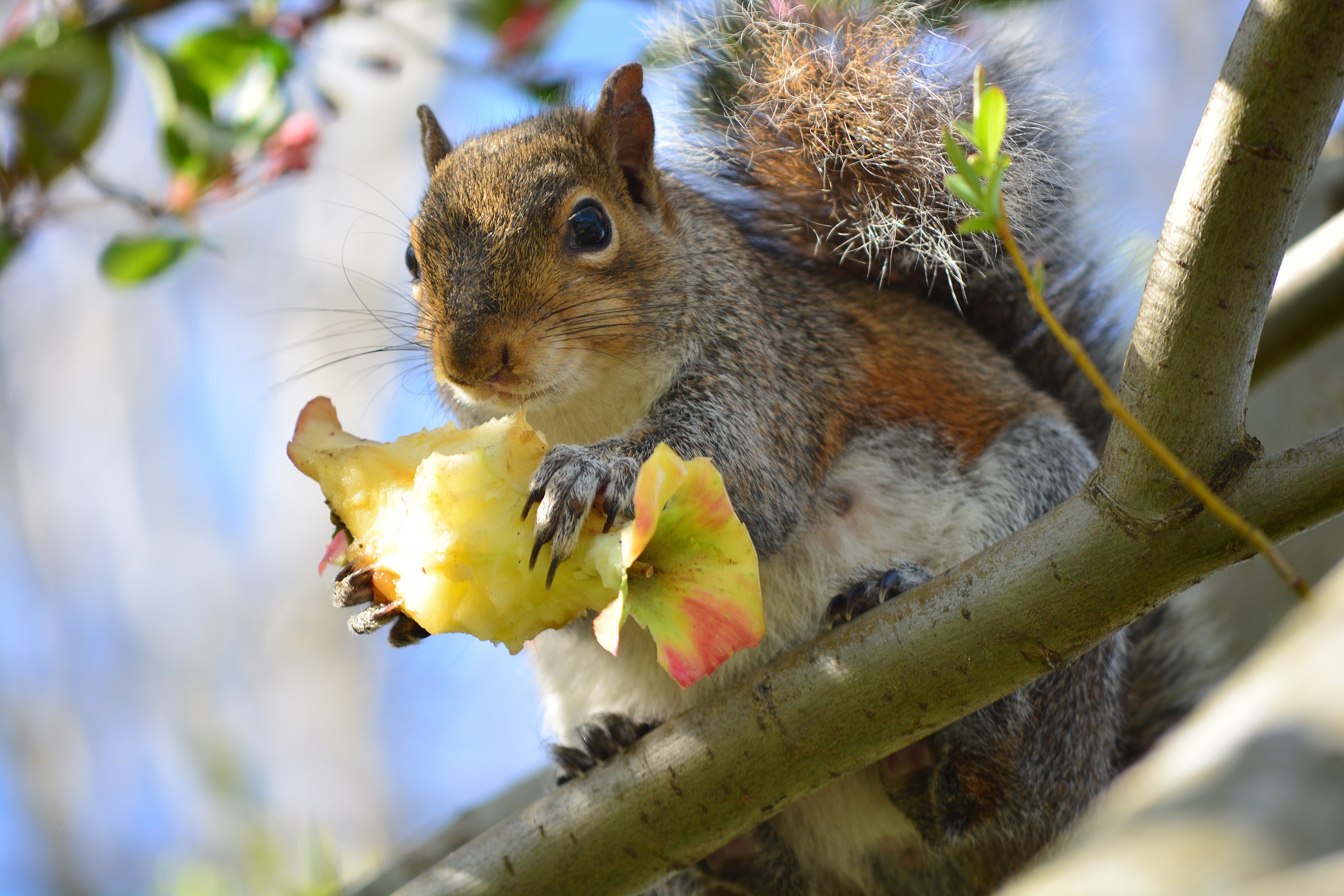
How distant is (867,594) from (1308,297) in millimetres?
1673

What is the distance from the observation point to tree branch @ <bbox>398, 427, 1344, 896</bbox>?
66.7 inches

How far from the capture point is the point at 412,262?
254cm

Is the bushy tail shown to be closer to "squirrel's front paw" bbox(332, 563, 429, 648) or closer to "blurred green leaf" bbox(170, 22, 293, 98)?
"blurred green leaf" bbox(170, 22, 293, 98)

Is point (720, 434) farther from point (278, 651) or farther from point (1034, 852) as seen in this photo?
point (278, 651)

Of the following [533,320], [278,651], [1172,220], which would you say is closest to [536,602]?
[533,320]

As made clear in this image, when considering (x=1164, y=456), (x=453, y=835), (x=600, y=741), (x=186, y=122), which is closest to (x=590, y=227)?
(x=600, y=741)

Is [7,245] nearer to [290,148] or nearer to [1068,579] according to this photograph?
[290,148]

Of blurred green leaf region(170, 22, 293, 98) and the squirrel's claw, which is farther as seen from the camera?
blurred green leaf region(170, 22, 293, 98)

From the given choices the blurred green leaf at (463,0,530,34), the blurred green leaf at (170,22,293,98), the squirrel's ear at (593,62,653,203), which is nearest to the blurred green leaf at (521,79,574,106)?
the blurred green leaf at (463,0,530,34)

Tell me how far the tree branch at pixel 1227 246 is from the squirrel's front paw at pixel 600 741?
1087 mm

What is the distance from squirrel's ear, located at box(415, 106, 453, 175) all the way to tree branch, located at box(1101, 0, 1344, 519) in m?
1.78

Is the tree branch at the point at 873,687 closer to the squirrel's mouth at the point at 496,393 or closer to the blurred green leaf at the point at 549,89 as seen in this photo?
the squirrel's mouth at the point at 496,393

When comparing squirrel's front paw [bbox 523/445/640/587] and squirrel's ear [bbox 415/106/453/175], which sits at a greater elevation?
squirrel's ear [bbox 415/106/453/175]

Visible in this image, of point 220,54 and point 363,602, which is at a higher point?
point 220,54
